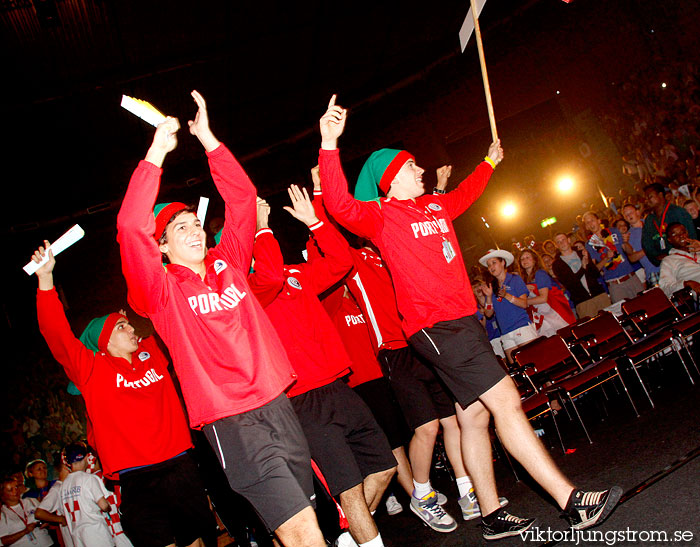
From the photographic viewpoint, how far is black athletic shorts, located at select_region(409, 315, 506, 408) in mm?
2787

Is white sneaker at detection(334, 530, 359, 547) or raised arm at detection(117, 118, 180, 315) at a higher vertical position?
raised arm at detection(117, 118, 180, 315)

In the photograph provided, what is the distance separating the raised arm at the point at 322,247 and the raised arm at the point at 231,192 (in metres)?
0.72

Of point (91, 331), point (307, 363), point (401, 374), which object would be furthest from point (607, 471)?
point (91, 331)

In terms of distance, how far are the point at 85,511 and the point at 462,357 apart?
5083 millimetres

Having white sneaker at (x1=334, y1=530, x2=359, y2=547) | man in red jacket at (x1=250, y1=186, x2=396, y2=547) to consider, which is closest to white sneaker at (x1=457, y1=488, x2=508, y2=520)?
man in red jacket at (x1=250, y1=186, x2=396, y2=547)

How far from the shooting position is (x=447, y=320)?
291cm

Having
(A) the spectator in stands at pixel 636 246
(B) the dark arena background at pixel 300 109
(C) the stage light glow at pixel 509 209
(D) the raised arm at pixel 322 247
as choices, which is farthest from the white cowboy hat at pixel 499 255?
(C) the stage light glow at pixel 509 209

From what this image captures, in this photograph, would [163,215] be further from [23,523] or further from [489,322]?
[23,523]

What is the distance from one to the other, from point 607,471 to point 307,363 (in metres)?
2.14

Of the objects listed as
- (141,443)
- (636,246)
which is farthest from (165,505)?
(636,246)

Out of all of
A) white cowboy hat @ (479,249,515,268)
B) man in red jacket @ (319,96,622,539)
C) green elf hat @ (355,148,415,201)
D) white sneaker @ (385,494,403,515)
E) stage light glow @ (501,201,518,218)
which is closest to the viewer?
man in red jacket @ (319,96,622,539)

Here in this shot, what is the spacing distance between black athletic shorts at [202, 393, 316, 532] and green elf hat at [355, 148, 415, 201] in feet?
5.87

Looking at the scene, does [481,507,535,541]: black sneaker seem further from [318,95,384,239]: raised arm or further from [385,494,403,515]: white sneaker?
[385,494,403,515]: white sneaker

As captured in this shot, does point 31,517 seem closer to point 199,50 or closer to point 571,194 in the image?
point 199,50
